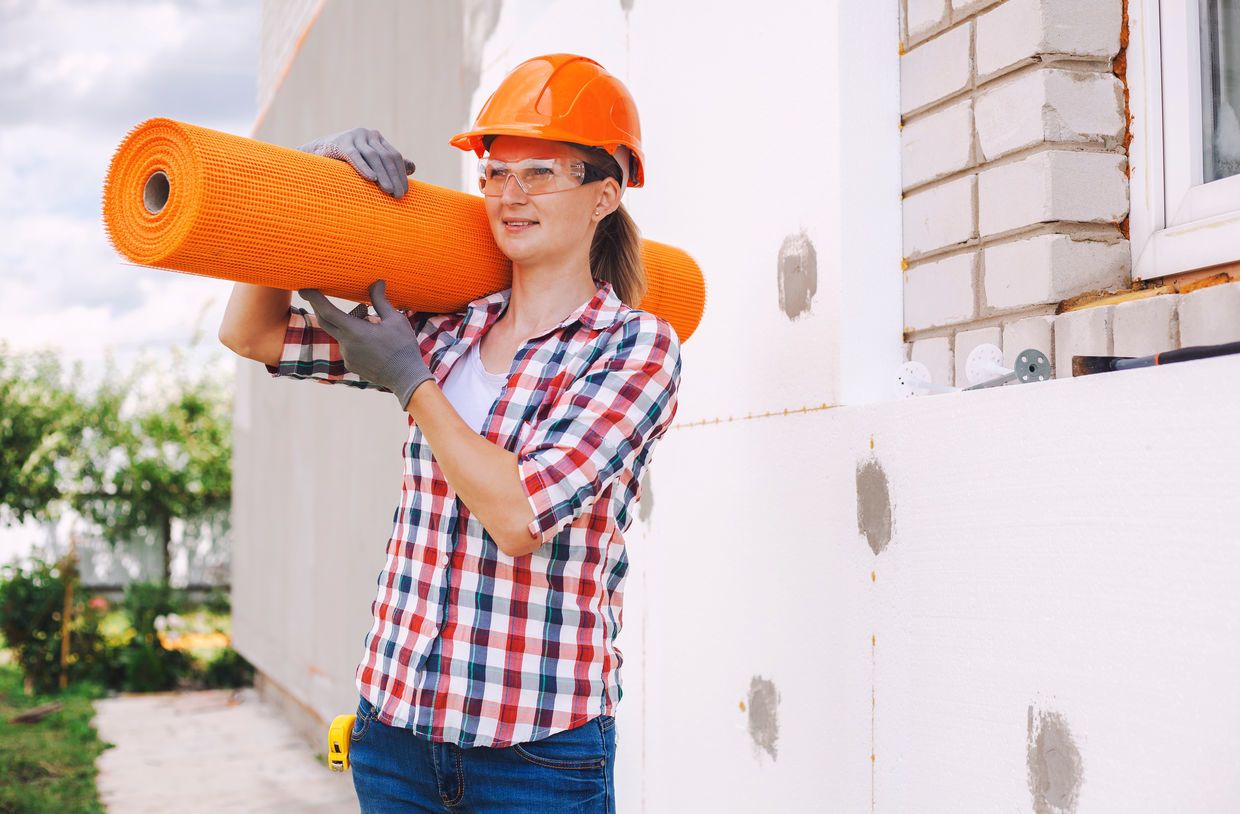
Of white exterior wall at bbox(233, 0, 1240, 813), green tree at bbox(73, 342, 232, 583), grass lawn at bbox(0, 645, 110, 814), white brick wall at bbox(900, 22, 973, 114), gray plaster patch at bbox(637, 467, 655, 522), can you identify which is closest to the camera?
white exterior wall at bbox(233, 0, 1240, 813)

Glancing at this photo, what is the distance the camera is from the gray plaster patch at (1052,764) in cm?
146

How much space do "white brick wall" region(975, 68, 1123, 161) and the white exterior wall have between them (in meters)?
0.11

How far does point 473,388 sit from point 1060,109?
1.02 metres

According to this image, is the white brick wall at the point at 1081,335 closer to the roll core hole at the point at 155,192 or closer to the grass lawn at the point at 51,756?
the roll core hole at the point at 155,192

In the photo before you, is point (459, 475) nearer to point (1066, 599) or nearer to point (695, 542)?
point (1066, 599)

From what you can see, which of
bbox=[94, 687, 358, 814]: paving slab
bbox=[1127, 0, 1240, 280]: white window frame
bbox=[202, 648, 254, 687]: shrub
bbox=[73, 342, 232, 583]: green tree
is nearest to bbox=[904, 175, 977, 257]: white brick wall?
bbox=[1127, 0, 1240, 280]: white window frame

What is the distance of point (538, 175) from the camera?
1711 millimetres

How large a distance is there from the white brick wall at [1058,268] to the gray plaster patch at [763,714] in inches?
33.9

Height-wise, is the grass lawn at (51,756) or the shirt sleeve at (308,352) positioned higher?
the shirt sleeve at (308,352)

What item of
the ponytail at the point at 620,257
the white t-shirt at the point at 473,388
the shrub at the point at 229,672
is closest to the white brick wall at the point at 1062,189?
the ponytail at the point at 620,257

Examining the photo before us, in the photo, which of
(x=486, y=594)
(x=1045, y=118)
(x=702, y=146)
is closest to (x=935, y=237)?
(x=1045, y=118)

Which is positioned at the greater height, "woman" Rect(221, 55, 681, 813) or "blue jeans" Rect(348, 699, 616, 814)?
"woman" Rect(221, 55, 681, 813)

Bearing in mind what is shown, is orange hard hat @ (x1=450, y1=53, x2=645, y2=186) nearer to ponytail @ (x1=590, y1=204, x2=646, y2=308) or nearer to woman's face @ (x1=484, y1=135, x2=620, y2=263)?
woman's face @ (x1=484, y1=135, x2=620, y2=263)

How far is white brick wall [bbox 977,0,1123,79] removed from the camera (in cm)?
172
